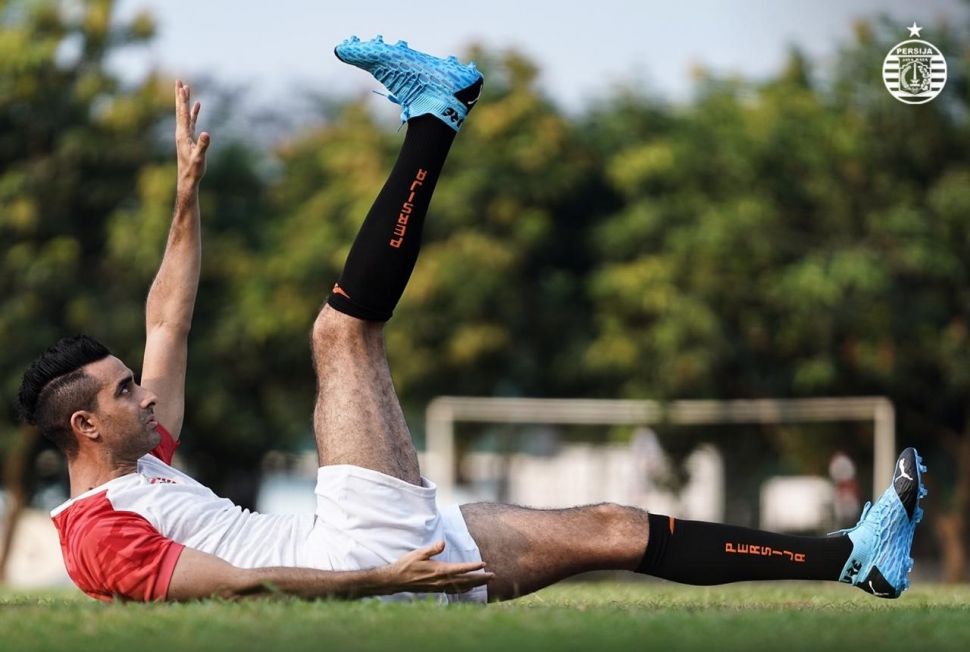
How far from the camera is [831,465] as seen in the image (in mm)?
23453

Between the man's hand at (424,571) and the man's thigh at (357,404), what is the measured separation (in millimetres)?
443

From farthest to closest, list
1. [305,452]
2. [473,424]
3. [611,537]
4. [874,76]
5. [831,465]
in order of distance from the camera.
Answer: [305,452] → [473,424] → [831,465] → [874,76] → [611,537]

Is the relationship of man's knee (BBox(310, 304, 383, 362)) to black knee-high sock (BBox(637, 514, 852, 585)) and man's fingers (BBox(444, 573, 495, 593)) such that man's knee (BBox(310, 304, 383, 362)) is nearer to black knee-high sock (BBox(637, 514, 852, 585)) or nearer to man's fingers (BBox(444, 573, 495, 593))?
man's fingers (BBox(444, 573, 495, 593))

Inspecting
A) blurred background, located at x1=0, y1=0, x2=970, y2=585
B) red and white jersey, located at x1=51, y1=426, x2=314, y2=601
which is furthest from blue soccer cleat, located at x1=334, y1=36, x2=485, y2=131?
blurred background, located at x1=0, y1=0, x2=970, y2=585

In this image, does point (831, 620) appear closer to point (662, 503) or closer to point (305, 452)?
point (662, 503)

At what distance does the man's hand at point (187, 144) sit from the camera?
7293 millimetres

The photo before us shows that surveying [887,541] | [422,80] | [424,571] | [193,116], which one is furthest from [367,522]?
[193,116]

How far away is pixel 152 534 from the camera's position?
232 inches

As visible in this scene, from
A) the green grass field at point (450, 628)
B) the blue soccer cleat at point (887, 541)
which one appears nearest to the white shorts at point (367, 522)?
the green grass field at point (450, 628)

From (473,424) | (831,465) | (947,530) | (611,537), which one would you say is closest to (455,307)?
(473,424)

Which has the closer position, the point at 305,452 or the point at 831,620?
the point at 831,620

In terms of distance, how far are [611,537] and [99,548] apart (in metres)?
2.07

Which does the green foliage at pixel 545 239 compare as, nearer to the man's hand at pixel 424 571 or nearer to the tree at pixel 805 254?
the tree at pixel 805 254

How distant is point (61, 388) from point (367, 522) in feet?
4.90
